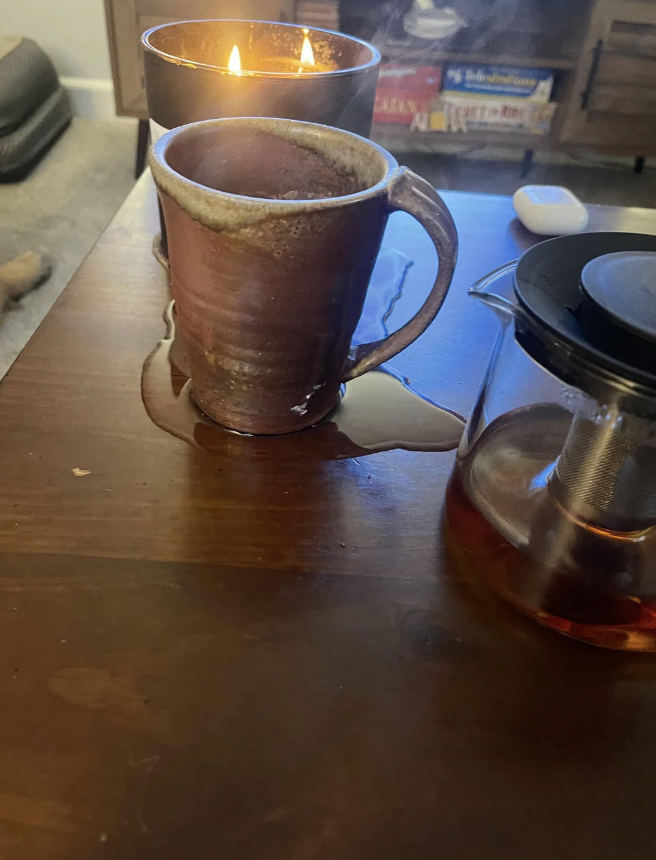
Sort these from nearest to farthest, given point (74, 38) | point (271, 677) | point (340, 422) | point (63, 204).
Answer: point (271, 677), point (340, 422), point (63, 204), point (74, 38)

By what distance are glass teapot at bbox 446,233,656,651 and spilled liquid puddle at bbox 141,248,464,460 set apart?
3 centimetres

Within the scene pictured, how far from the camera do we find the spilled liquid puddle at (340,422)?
15.0 inches

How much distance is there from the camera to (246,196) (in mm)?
334

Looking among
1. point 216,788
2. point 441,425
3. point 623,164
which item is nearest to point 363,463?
point 441,425

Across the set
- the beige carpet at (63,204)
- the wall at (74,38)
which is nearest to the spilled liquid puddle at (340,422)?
the beige carpet at (63,204)

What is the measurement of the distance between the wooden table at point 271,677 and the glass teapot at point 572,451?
0.02 m

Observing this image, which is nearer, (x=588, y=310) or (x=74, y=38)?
(x=588, y=310)

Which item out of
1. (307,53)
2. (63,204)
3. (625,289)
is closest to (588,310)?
(625,289)

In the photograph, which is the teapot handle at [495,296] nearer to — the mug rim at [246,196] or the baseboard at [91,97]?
the mug rim at [246,196]

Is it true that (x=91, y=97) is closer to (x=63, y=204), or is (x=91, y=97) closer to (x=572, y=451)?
(x=63, y=204)

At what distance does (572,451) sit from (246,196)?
0.66 ft

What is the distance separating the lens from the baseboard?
187 centimetres

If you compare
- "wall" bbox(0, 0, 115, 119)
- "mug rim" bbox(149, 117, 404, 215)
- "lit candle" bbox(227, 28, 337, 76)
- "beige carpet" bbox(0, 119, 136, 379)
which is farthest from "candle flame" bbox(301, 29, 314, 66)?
"wall" bbox(0, 0, 115, 119)

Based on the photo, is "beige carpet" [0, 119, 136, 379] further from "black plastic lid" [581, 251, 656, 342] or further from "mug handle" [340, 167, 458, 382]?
"black plastic lid" [581, 251, 656, 342]
